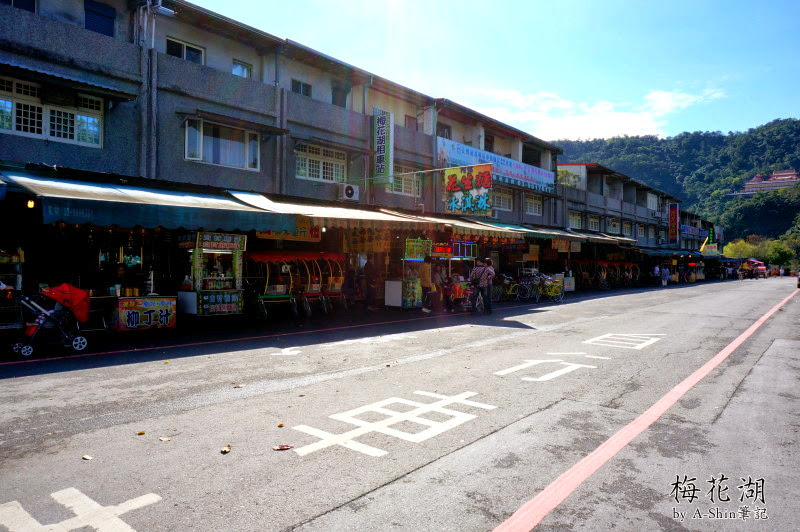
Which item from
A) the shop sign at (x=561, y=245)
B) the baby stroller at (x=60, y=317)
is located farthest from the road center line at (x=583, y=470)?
the shop sign at (x=561, y=245)

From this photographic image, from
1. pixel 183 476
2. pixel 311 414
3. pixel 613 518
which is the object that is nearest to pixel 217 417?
pixel 311 414

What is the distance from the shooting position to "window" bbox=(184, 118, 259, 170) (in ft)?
49.8

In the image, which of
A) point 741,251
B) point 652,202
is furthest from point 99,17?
point 741,251

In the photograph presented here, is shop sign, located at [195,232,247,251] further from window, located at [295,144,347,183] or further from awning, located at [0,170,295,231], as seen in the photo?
window, located at [295,144,347,183]

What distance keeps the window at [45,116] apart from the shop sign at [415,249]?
975 centimetres

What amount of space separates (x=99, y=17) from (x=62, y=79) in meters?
3.05

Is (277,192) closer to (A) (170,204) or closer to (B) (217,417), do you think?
(A) (170,204)

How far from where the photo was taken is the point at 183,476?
3.87 metres

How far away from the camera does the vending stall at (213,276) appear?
13091 millimetres

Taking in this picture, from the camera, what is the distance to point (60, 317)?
9086 mm

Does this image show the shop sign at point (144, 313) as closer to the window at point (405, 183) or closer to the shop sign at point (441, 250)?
the shop sign at point (441, 250)

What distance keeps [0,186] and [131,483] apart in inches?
337

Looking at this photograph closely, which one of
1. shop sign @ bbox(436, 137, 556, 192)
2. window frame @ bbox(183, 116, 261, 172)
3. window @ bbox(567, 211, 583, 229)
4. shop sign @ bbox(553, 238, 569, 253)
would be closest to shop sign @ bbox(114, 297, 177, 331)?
window frame @ bbox(183, 116, 261, 172)

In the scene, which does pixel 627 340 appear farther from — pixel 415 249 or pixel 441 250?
pixel 441 250
